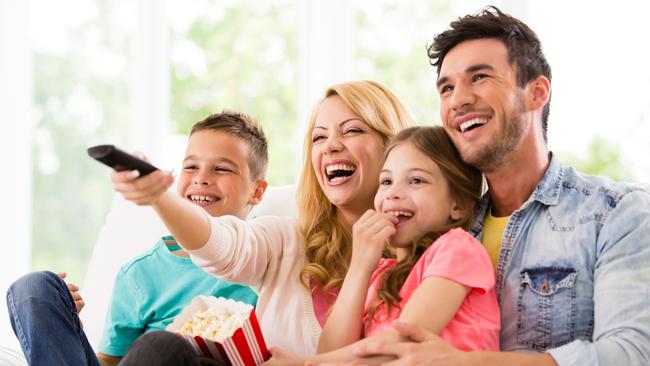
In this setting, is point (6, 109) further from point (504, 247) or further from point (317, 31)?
point (504, 247)

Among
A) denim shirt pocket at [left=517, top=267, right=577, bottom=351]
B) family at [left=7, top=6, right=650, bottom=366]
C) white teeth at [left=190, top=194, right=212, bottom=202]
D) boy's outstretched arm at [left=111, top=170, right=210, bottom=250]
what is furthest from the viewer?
white teeth at [left=190, top=194, right=212, bottom=202]

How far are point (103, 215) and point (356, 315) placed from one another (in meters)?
3.23

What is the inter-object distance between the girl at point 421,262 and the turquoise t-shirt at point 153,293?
486 millimetres

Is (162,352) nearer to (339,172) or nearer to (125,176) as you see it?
(125,176)

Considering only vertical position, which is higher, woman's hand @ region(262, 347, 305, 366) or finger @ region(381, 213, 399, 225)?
finger @ region(381, 213, 399, 225)

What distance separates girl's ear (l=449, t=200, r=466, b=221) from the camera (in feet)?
6.20

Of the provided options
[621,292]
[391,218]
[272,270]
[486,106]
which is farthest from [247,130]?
[621,292]

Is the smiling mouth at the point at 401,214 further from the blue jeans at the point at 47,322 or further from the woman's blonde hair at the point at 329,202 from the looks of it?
the blue jeans at the point at 47,322

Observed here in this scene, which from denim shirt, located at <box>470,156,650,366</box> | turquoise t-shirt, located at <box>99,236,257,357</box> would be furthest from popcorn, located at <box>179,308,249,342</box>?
denim shirt, located at <box>470,156,650,366</box>

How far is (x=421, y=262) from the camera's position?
1.79 m

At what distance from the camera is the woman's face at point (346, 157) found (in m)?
2.11

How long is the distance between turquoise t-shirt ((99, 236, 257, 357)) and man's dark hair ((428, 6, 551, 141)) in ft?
2.90

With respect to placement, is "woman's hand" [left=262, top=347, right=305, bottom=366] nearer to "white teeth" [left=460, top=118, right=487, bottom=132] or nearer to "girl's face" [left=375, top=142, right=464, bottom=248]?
"girl's face" [left=375, top=142, right=464, bottom=248]

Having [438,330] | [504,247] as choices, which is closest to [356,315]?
[438,330]
